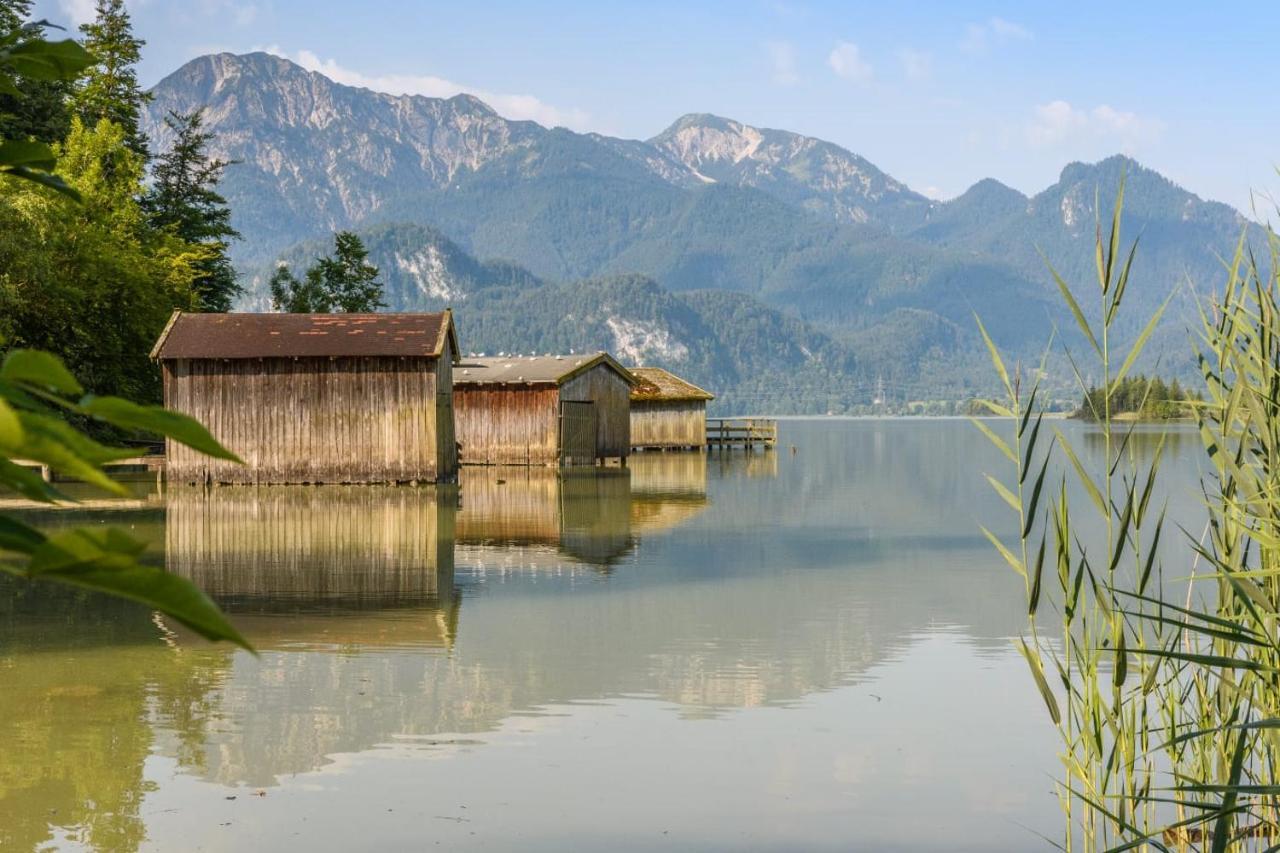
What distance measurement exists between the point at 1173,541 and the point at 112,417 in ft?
96.1

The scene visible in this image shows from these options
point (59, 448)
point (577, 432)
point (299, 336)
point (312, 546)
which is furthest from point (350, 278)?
point (59, 448)

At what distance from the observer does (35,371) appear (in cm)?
125

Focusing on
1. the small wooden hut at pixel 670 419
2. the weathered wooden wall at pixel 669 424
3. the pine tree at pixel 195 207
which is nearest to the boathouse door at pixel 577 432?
the small wooden hut at pixel 670 419

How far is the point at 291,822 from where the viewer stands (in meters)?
9.32

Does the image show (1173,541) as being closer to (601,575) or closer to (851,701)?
(601,575)

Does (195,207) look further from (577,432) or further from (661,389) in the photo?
(661,389)

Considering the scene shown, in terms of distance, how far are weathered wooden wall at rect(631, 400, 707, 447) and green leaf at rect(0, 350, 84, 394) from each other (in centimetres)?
7879

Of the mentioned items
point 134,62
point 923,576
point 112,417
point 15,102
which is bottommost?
point 923,576

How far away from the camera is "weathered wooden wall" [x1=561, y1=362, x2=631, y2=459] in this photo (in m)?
61.3

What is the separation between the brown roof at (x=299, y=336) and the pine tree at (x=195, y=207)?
925 inches

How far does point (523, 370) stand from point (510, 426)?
245 cm

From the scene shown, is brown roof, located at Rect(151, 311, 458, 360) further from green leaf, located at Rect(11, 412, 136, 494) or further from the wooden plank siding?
green leaf, located at Rect(11, 412, 136, 494)

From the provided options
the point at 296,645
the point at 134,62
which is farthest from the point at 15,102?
the point at 296,645

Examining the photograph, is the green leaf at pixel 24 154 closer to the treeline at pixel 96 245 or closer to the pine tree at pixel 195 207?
the treeline at pixel 96 245
